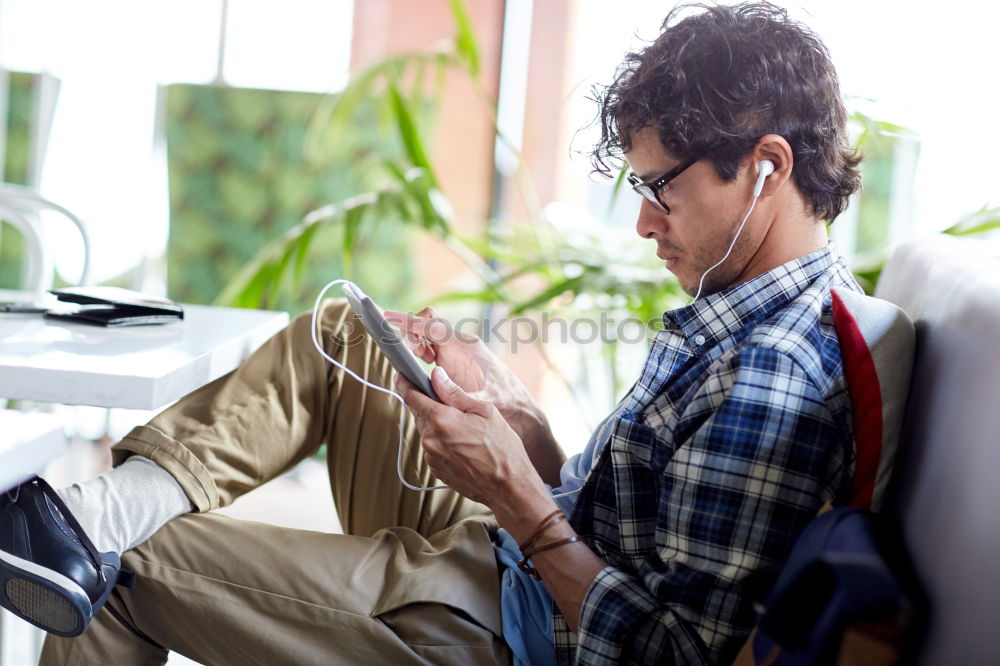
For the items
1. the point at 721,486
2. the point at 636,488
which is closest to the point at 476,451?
the point at 636,488

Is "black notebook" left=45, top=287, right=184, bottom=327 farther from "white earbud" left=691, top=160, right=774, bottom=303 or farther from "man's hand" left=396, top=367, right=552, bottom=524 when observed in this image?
"white earbud" left=691, top=160, right=774, bottom=303

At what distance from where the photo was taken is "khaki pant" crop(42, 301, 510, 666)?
103 cm

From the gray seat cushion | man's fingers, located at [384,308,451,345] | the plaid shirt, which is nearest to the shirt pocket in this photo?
the plaid shirt

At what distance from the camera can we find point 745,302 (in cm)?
103

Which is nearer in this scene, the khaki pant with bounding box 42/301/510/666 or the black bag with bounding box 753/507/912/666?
the black bag with bounding box 753/507/912/666

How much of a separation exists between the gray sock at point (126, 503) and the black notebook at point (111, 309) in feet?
0.66

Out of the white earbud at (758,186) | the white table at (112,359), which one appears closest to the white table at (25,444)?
the white table at (112,359)

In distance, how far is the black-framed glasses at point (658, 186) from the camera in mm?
1087

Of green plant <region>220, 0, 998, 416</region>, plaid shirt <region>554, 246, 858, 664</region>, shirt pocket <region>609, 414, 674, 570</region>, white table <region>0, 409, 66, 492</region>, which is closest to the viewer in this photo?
white table <region>0, 409, 66, 492</region>

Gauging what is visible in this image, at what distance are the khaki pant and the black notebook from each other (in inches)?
4.8

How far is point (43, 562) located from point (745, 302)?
0.78 meters

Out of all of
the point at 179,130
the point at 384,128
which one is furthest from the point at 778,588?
the point at 179,130

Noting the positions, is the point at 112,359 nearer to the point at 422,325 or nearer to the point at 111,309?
the point at 111,309

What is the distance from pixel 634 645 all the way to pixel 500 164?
7.80ft
